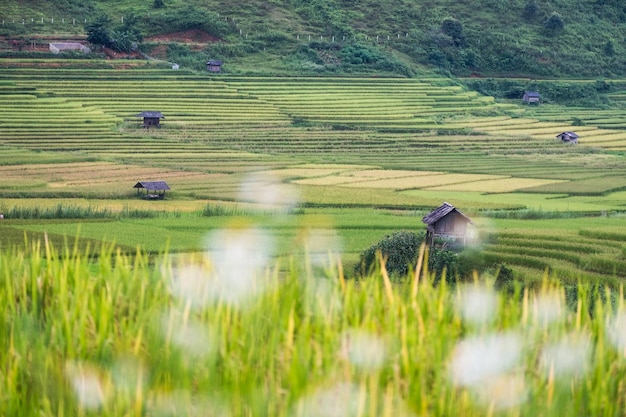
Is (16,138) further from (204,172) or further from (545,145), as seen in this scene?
(545,145)

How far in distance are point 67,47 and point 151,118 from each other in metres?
15.2

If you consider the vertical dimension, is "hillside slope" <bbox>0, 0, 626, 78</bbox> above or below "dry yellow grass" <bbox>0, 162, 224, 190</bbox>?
above

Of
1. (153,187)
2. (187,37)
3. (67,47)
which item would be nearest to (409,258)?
(153,187)

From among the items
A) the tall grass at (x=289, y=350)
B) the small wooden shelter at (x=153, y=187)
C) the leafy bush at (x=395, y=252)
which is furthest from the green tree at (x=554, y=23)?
the tall grass at (x=289, y=350)

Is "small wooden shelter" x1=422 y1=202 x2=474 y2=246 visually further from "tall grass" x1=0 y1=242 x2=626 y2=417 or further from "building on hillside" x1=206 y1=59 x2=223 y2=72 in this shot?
"building on hillside" x1=206 y1=59 x2=223 y2=72

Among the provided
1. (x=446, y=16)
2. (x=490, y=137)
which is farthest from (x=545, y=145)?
(x=446, y=16)

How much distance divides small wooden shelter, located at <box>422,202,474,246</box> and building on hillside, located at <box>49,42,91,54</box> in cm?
4346

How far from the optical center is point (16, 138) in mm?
42906

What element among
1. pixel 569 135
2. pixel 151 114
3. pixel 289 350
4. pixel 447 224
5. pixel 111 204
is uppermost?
pixel 151 114

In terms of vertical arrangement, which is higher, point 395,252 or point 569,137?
point 569,137

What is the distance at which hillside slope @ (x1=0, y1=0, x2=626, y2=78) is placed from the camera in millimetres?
64812

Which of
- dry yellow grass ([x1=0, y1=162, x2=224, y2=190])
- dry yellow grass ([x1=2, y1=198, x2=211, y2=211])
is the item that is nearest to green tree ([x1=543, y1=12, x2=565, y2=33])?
dry yellow grass ([x1=0, y1=162, x2=224, y2=190])

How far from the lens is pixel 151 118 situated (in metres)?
47.9

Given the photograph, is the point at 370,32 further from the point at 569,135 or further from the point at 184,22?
the point at 569,135
